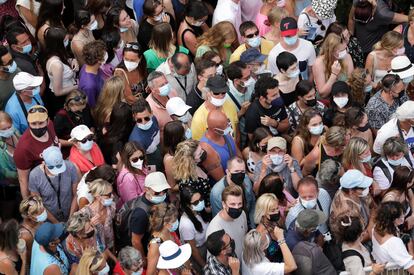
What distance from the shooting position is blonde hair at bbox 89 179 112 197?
921cm

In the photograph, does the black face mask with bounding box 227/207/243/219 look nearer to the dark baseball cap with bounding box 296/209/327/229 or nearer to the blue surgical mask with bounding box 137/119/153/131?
the dark baseball cap with bounding box 296/209/327/229

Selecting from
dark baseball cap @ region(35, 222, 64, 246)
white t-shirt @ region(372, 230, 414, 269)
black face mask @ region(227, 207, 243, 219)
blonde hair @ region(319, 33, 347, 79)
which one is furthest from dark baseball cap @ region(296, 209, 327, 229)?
blonde hair @ region(319, 33, 347, 79)

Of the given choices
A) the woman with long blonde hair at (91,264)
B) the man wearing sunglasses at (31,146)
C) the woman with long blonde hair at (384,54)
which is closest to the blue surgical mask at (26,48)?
the man wearing sunglasses at (31,146)

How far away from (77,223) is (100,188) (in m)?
0.54

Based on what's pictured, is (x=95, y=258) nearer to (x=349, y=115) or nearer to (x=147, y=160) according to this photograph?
(x=147, y=160)

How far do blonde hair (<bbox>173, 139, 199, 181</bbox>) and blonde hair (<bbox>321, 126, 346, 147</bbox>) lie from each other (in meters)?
1.52

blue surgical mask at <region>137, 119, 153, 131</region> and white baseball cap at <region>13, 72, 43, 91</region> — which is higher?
white baseball cap at <region>13, 72, 43, 91</region>

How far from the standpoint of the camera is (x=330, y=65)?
38.8 feet

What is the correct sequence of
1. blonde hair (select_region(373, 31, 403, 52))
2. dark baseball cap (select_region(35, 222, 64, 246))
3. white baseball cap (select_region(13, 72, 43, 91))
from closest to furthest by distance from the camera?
dark baseball cap (select_region(35, 222, 64, 246)) < white baseball cap (select_region(13, 72, 43, 91)) < blonde hair (select_region(373, 31, 403, 52))

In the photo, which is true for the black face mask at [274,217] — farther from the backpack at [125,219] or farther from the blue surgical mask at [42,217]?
the blue surgical mask at [42,217]

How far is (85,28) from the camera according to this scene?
11.7m

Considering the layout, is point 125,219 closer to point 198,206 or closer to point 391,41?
point 198,206

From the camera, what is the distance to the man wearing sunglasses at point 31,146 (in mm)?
9797

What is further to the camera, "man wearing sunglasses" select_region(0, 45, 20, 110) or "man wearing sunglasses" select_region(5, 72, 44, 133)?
"man wearing sunglasses" select_region(0, 45, 20, 110)
